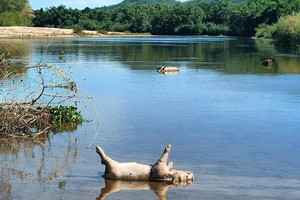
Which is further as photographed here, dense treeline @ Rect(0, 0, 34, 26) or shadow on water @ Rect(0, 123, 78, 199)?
dense treeline @ Rect(0, 0, 34, 26)

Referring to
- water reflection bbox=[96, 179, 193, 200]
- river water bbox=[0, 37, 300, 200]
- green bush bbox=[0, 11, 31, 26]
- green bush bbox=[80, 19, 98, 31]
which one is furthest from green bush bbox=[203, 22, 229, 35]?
water reflection bbox=[96, 179, 193, 200]

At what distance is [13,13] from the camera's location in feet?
360

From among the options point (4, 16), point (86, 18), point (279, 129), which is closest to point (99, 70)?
point (279, 129)

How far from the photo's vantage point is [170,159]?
1156 cm

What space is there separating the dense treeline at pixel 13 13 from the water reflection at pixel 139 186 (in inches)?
3968

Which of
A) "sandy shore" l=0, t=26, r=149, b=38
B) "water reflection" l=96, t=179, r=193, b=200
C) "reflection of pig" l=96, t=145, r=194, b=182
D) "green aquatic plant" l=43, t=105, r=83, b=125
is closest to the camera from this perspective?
"water reflection" l=96, t=179, r=193, b=200

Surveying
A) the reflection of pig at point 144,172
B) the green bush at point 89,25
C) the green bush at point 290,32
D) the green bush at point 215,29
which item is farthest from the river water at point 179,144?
the green bush at point 215,29

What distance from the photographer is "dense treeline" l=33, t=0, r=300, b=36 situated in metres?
126

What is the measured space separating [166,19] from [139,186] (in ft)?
437

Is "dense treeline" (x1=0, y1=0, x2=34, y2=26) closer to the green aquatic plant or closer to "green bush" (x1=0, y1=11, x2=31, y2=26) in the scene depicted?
"green bush" (x1=0, y1=11, x2=31, y2=26)

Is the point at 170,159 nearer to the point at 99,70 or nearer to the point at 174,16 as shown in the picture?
the point at 99,70

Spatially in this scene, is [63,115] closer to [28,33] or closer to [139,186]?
[139,186]

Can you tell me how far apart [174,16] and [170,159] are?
13074 centimetres

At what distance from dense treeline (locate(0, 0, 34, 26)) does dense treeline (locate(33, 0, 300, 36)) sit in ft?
33.0
